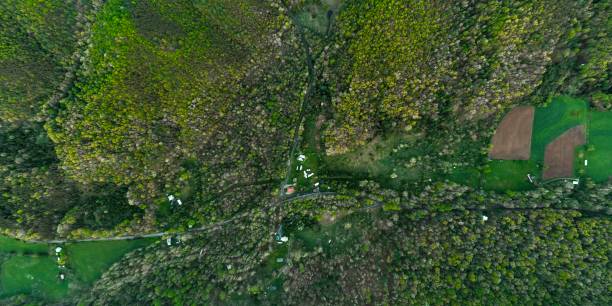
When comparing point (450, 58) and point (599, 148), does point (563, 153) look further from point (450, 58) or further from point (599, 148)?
point (450, 58)

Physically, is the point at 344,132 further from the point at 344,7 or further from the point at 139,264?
the point at 139,264

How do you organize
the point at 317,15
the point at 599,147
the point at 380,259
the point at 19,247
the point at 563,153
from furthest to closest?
the point at 317,15
the point at 19,247
the point at 563,153
the point at 599,147
the point at 380,259

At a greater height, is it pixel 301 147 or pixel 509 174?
pixel 301 147

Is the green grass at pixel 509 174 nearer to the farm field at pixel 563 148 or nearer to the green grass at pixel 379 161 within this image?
the farm field at pixel 563 148

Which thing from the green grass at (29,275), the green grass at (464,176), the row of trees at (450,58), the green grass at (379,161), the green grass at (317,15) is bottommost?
the green grass at (29,275)

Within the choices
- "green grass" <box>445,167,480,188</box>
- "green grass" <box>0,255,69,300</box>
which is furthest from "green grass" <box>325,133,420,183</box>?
"green grass" <box>0,255,69,300</box>

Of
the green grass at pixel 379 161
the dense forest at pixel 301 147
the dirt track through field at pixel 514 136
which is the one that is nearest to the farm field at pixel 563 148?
the dirt track through field at pixel 514 136

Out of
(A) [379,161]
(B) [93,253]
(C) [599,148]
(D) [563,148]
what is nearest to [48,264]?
(B) [93,253]
